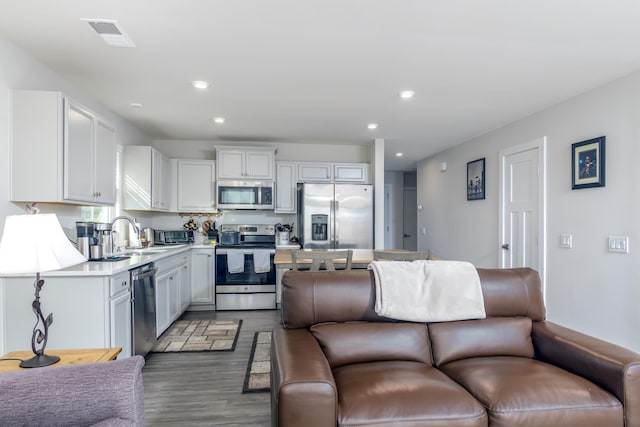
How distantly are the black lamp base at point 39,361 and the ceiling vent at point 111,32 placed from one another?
183 centimetres

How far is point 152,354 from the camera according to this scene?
10.3ft

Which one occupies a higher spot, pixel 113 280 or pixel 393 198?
pixel 393 198

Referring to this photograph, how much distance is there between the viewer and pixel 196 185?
505 centimetres

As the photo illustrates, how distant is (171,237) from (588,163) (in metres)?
4.98

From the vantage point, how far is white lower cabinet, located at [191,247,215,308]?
466 cm

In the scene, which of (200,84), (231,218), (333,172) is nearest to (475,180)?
(333,172)

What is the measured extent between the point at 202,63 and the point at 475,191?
4.00 metres

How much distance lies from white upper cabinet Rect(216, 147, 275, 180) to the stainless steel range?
1.00 meters

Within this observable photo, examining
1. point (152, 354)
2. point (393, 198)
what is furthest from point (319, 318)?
point (393, 198)

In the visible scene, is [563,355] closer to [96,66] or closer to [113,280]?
[113,280]

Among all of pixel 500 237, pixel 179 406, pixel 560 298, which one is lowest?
pixel 179 406

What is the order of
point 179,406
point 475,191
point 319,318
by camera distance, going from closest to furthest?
point 319,318 < point 179,406 < point 475,191

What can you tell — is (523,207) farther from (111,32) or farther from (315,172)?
(111,32)

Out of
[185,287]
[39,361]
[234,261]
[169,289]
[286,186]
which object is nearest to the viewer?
[39,361]
